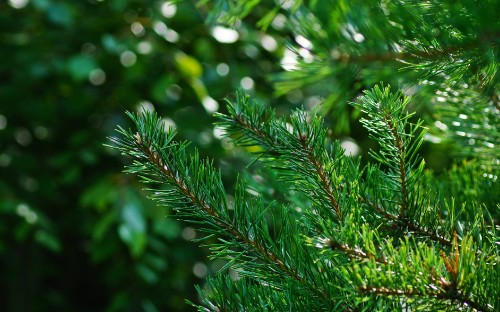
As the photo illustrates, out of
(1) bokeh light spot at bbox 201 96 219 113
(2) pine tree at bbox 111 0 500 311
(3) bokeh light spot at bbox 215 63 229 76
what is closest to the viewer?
(2) pine tree at bbox 111 0 500 311

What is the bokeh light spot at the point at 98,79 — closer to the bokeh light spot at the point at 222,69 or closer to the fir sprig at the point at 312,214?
the bokeh light spot at the point at 222,69

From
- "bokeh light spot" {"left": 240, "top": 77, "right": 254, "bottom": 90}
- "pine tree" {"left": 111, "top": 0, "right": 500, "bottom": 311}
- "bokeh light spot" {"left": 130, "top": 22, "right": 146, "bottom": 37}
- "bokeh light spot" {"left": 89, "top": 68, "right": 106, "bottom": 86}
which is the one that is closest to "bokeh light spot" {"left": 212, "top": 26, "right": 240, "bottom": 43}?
"bokeh light spot" {"left": 240, "top": 77, "right": 254, "bottom": 90}

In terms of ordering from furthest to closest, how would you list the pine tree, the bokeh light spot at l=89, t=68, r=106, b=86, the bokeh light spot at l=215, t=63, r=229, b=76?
the bokeh light spot at l=89, t=68, r=106, b=86
the bokeh light spot at l=215, t=63, r=229, b=76
the pine tree

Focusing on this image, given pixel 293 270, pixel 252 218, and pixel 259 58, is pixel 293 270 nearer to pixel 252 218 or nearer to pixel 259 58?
pixel 252 218

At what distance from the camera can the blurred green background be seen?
1.60 meters

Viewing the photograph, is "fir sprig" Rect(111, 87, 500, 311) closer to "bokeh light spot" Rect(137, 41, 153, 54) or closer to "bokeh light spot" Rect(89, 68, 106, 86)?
"bokeh light spot" Rect(137, 41, 153, 54)

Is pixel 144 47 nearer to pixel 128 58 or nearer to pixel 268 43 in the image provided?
pixel 128 58

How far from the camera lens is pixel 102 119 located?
5.99 feet

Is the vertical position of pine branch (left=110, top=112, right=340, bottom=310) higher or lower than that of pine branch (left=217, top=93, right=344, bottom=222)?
lower

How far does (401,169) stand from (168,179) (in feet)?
0.53

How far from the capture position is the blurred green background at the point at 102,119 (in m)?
1.60

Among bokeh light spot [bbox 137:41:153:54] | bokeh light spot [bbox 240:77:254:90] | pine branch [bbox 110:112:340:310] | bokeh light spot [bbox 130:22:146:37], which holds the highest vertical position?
pine branch [bbox 110:112:340:310]

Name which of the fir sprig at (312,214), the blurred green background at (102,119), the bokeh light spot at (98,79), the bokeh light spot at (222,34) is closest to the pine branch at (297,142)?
the fir sprig at (312,214)

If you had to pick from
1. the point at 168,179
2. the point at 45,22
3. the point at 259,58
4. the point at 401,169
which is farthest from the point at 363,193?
the point at 45,22
